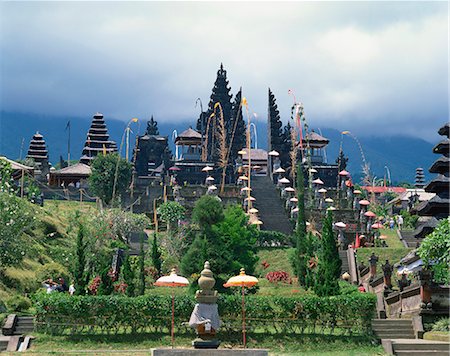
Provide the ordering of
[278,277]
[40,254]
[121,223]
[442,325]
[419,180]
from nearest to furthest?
[442,325] → [278,277] → [40,254] → [121,223] → [419,180]

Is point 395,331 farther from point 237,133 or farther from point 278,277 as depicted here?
point 237,133

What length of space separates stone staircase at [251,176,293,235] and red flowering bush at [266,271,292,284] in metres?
18.4

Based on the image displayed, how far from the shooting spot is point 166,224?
207 feet

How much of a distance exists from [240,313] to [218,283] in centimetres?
763

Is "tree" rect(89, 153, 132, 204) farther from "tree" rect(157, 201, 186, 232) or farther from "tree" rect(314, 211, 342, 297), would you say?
"tree" rect(314, 211, 342, 297)

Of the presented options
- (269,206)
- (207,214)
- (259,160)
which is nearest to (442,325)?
(207,214)

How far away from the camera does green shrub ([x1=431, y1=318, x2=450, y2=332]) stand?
1182 inches

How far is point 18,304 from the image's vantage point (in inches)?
1374

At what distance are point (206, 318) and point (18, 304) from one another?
14206 mm

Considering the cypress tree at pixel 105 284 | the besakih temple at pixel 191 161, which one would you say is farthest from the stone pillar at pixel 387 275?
the besakih temple at pixel 191 161

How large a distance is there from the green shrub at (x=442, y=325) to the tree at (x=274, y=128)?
55.8 metres

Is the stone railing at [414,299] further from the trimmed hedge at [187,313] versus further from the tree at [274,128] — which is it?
the tree at [274,128]

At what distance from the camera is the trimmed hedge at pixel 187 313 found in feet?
98.0

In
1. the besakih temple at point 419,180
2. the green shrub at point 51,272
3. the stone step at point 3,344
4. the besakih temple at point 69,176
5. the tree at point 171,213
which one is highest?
the besakih temple at point 419,180
